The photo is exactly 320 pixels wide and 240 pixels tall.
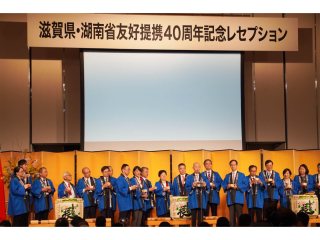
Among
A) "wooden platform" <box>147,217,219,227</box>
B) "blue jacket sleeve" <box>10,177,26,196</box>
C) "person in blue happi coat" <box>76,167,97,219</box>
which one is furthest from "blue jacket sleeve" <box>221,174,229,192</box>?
"blue jacket sleeve" <box>10,177,26,196</box>

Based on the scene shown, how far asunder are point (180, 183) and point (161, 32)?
286 centimetres

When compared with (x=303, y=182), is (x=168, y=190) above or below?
below

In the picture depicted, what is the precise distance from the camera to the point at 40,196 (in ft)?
32.9

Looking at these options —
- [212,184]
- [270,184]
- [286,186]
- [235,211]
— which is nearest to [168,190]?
[212,184]

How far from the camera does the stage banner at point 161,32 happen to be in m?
10.7

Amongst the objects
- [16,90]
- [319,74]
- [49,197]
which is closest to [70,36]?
[16,90]

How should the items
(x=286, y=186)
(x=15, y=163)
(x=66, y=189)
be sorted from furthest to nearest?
(x=15, y=163) < (x=286, y=186) < (x=66, y=189)

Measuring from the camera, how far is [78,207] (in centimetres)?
875

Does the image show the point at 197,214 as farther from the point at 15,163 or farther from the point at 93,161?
the point at 15,163

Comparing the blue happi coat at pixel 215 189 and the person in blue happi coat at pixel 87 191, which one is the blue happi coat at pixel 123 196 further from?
the blue happi coat at pixel 215 189

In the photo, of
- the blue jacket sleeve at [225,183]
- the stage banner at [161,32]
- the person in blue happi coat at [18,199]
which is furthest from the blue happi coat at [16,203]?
the blue jacket sleeve at [225,183]

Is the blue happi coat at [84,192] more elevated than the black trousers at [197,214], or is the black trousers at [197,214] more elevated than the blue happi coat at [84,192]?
the blue happi coat at [84,192]

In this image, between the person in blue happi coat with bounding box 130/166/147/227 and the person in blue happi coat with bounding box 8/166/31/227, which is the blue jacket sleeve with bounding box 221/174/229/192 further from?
the person in blue happi coat with bounding box 8/166/31/227

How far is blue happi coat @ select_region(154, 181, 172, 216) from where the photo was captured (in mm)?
10266
